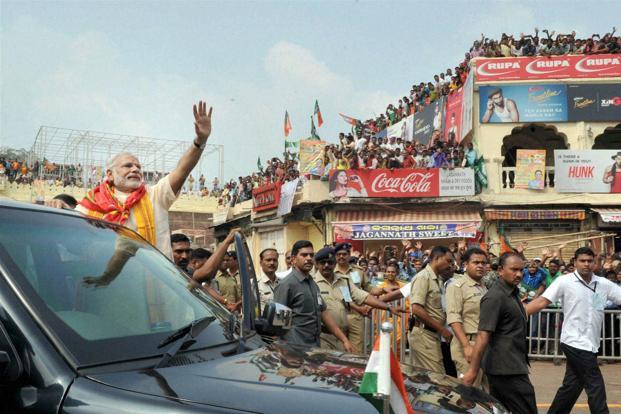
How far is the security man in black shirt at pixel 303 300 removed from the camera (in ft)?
19.5

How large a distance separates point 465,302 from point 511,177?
723 inches

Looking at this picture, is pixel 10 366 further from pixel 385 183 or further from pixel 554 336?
pixel 385 183

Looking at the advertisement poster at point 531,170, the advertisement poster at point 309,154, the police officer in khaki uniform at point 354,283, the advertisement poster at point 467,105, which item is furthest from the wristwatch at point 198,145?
the advertisement poster at point 309,154

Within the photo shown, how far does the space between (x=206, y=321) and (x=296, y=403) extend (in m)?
0.82

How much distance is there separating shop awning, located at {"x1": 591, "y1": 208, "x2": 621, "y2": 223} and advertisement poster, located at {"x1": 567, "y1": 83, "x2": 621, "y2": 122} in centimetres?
345

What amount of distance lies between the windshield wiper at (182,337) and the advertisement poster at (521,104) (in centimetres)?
2204

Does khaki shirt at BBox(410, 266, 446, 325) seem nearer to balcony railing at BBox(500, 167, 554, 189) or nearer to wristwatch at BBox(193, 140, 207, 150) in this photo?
wristwatch at BBox(193, 140, 207, 150)

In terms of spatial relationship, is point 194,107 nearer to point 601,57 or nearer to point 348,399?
point 348,399

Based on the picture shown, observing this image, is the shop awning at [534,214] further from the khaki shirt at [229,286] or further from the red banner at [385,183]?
the khaki shirt at [229,286]

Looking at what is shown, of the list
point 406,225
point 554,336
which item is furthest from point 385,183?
point 554,336

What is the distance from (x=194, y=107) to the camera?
427cm

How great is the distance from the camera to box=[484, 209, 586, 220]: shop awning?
874 inches

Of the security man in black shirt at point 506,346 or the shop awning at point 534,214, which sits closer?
the security man in black shirt at point 506,346

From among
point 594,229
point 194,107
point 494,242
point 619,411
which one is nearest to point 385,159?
point 494,242
